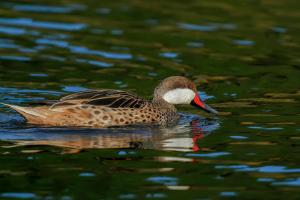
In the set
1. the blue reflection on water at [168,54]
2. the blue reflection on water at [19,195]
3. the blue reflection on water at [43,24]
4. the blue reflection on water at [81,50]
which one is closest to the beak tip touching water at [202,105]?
the blue reflection on water at [81,50]

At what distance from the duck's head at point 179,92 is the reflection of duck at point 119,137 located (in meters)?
0.67

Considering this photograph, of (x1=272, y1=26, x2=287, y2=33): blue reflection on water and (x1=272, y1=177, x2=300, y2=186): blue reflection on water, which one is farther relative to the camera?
(x1=272, y1=26, x2=287, y2=33): blue reflection on water

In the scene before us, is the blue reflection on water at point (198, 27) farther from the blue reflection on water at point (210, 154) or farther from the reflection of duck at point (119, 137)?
the blue reflection on water at point (210, 154)

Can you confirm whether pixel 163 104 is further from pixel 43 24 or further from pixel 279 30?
pixel 43 24

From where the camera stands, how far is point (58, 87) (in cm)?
1549

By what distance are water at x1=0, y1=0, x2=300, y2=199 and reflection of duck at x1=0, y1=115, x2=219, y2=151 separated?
2 centimetres

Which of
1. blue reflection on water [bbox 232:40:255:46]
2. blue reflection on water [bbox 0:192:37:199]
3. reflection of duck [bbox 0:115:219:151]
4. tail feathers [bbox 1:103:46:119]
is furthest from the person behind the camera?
blue reflection on water [bbox 232:40:255:46]

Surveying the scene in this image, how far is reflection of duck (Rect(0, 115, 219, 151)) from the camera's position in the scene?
11.9 meters

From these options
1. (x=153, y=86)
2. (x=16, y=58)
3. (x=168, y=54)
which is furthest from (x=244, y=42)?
(x=16, y=58)

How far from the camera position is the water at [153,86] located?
1016cm

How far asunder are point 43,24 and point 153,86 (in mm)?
4955

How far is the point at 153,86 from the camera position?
15984 millimetres

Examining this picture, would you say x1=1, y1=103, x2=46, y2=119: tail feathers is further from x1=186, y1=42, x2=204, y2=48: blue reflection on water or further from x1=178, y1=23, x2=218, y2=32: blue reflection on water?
x1=178, y1=23, x2=218, y2=32: blue reflection on water

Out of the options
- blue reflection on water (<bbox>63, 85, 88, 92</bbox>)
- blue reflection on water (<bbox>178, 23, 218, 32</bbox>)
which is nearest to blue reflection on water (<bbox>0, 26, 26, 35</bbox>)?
blue reflection on water (<bbox>178, 23, 218, 32</bbox>)
